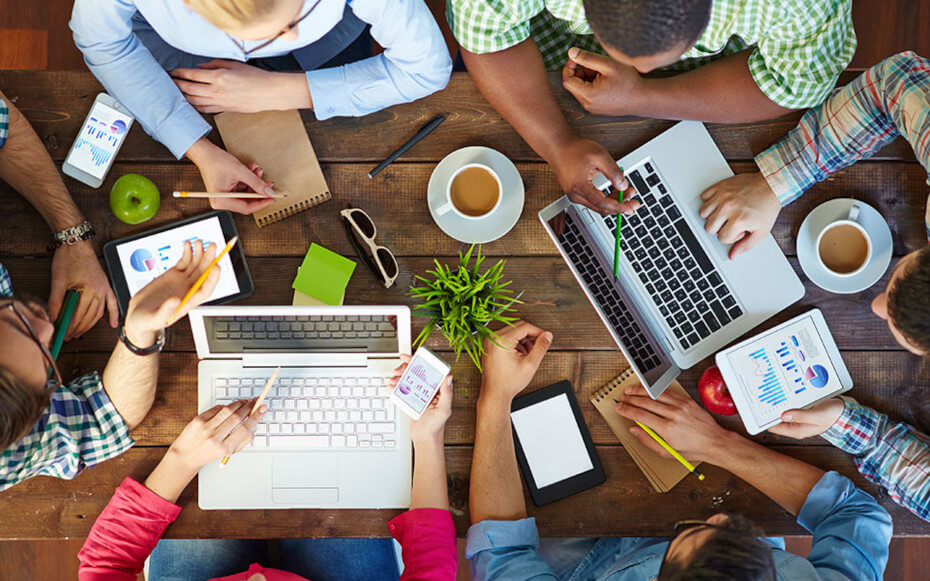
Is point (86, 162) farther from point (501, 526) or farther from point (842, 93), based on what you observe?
point (842, 93)

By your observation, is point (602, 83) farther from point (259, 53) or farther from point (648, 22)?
point (259, 53)

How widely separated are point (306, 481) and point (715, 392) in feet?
2.82

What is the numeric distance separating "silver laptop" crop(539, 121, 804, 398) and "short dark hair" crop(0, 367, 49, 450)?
97cm

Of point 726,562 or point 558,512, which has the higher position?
point 726,562

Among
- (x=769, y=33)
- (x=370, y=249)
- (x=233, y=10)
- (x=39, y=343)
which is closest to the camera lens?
(x=233, y=10)

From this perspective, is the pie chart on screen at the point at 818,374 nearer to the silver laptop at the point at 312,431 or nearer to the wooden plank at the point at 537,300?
the wooden plank at the point at 537,300

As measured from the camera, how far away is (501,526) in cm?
131

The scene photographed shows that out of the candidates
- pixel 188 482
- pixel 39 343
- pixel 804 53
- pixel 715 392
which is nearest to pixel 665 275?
pixel 715 392

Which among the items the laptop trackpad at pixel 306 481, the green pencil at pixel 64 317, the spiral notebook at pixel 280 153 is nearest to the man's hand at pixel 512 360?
the laptop trackpad at pixel 306 481

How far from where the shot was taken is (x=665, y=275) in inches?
52.6

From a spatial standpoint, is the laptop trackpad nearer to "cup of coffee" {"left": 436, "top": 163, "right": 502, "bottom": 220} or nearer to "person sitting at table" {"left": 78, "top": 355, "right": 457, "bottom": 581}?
"person sitting at table" {"left": 78, "top": 355, "right": 457, "bottom": 581}

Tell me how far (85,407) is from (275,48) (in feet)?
2.72

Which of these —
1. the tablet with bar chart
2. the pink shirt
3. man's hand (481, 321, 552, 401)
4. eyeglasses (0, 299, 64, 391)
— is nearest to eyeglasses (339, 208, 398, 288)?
man's hand (481, 321, 552, 401)

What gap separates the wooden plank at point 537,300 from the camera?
1348 millimetres
